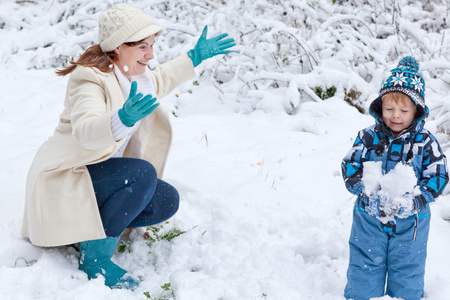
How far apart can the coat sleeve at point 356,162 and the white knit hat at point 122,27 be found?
1251 mm

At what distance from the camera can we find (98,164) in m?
2.65

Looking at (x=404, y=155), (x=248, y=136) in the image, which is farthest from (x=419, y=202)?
(x=248, y=136)

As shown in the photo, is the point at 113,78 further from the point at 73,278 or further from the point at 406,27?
the point at 406,27

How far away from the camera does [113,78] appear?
2631 millimetres

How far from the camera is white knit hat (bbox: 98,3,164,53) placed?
2566 millimetres

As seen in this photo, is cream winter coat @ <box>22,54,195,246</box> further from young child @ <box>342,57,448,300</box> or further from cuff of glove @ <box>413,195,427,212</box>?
cuff of glove @ <box>413,195,427,212</box>

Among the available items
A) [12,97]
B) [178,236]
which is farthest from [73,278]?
[12,97]

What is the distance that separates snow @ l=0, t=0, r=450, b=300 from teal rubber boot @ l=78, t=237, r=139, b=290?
75 mm

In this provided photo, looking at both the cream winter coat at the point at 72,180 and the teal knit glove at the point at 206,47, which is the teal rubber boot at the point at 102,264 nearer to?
the cream winter coat at the point at 72,180

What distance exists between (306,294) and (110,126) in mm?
1322

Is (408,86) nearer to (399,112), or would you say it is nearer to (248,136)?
(399,112)

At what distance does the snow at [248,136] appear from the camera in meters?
2.60

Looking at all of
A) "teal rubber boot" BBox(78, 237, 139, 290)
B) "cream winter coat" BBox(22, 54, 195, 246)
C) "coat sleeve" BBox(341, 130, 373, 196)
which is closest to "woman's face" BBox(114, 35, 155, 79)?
"cream winter coat" BBox(22, 54, 195, 246)

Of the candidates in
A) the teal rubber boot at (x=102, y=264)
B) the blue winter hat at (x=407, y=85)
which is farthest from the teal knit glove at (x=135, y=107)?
the blue winter hat at (x=407, y=85)
